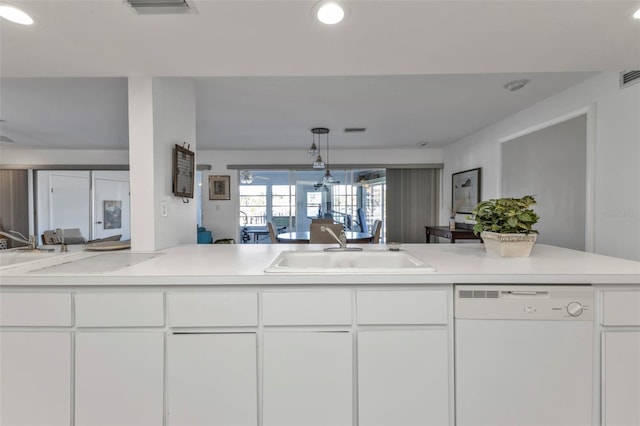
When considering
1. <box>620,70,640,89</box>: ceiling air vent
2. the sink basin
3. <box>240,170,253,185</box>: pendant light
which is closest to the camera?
the sink basin

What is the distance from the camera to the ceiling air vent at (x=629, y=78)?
2027 millimetres

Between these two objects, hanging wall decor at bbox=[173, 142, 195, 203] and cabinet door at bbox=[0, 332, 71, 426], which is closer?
cabinet door at bbox=[0, 332, 71, 426]

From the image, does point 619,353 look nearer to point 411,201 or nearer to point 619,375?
point 619,375

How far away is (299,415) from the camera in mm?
1196

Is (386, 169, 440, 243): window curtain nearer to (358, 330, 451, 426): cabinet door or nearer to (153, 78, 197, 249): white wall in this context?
(153, 78, 197, 249): white wall

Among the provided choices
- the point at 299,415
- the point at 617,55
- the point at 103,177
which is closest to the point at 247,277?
the point at 299,415

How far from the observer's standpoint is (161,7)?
1.21 meters

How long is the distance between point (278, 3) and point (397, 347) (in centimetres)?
149

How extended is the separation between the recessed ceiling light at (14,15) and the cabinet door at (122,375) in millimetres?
1359

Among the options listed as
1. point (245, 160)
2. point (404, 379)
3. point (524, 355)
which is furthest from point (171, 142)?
point (245, 160)

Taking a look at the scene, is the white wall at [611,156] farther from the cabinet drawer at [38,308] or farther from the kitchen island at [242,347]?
the cabinet drawer at [38,308]

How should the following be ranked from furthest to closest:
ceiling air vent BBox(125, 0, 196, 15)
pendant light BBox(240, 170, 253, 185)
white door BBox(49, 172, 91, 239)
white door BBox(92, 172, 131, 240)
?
white door BBox(92, 172, 131, 240) < white door BBox(49, 172, 91, 239) < pendant light BBox(240, 170, 253, 185) < ceiling air vent BBox(125, 0, 196, 15)

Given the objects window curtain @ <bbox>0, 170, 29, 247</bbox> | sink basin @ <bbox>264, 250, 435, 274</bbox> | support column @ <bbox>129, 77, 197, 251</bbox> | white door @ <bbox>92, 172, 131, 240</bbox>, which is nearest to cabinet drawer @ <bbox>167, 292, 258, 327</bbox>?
sink basin @ <bbox>264, 250, 435, 274</bbox>

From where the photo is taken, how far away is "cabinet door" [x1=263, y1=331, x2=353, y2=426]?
1.20 metres
